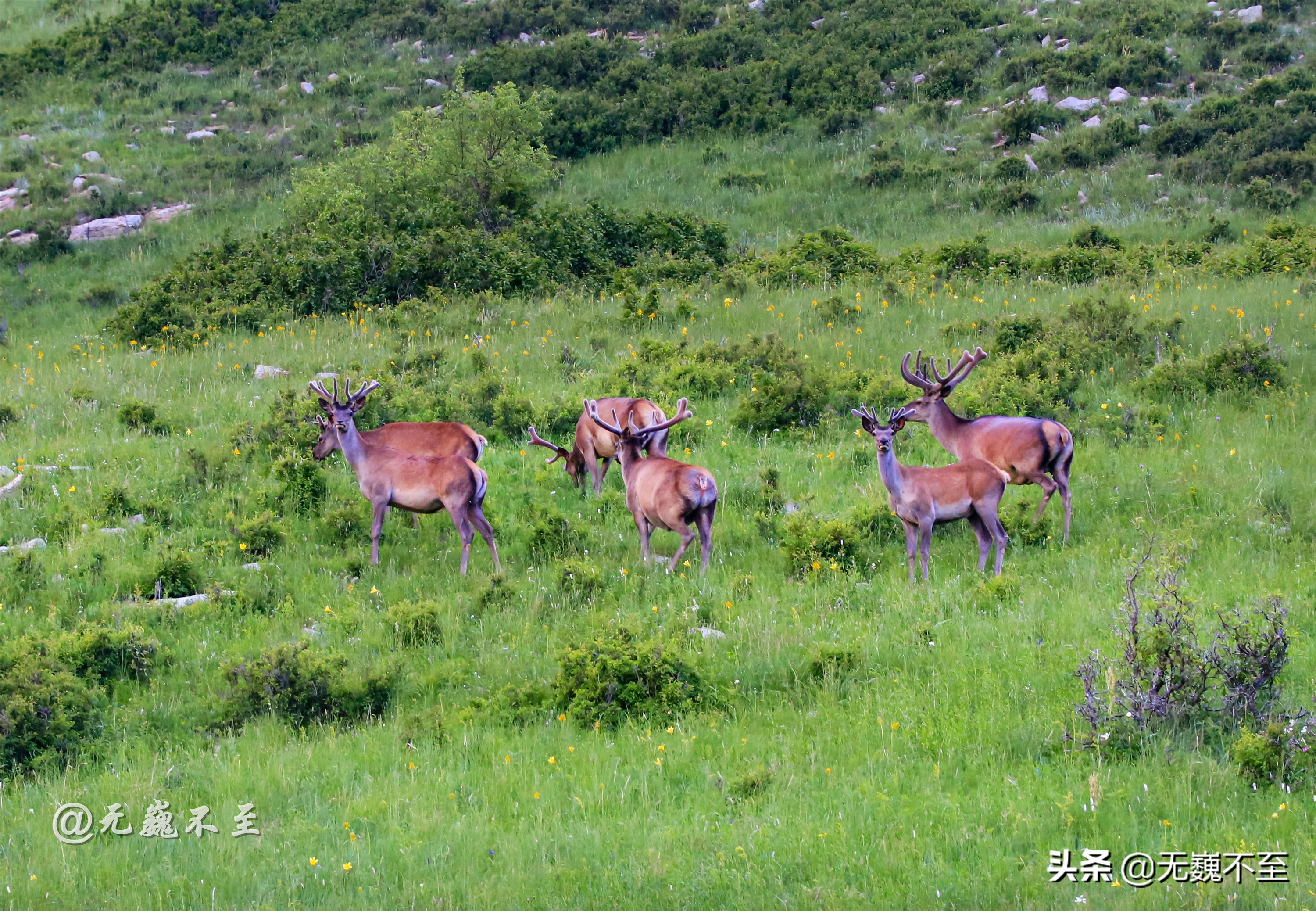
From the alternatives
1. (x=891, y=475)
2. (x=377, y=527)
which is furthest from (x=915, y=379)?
(x=377, y=527)

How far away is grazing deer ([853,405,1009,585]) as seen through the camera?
1120cm

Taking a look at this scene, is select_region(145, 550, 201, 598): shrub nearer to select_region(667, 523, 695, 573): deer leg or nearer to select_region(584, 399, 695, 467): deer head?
select_region(584, 399, 695, 467): deer head

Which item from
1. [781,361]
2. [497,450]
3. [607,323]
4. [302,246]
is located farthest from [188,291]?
[781,361]

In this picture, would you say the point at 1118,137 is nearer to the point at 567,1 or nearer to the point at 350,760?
the point at 567,1

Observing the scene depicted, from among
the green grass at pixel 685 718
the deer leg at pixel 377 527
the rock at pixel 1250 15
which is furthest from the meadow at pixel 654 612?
the rock at pixel 1250 15

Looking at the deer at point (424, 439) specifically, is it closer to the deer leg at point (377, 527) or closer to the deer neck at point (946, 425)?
the deer leg at point (377, 527)

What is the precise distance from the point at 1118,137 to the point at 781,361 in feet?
60.4

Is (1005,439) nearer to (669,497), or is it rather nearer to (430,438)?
(669,497)

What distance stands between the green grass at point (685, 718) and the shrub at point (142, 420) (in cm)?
23

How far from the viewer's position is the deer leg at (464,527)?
11.9 m

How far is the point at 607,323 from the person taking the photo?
20.0 metres

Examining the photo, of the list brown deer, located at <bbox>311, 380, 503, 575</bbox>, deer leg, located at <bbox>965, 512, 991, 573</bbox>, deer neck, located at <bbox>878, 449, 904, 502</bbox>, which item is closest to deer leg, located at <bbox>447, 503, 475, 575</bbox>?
brown deer, located at <bbox>311, 380, 503, 575</bbox>

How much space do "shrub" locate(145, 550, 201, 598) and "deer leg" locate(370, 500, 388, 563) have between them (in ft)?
5.21

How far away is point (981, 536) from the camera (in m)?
11.4
